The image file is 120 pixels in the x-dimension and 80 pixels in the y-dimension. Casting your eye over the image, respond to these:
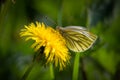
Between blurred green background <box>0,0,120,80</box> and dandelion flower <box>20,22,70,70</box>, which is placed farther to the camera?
blurred green background <box>0,0,120,80</box>

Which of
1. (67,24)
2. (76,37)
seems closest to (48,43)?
(76,37)

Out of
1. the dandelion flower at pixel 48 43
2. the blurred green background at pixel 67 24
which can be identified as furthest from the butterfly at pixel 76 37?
the blurred green background at pixel 67 24

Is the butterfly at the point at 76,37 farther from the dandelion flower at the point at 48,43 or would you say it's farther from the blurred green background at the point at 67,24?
the blurred green background at the point at 67,24

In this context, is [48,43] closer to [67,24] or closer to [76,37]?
[76,37]

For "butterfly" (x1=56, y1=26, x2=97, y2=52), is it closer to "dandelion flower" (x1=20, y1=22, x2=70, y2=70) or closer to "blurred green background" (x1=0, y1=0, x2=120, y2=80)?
"dandelion flower" (x1=20, y1=22, x2=70, y2=70)

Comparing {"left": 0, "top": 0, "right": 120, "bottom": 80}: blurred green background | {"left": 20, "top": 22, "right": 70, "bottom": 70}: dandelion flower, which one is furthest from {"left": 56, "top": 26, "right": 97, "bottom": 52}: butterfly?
{"left": 0, "top": 0, "right": 120, "bottom": 80}: blurred green background

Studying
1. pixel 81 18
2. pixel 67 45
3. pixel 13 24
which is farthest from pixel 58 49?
pixel 13 24
